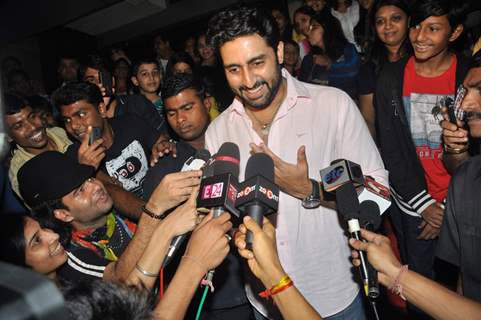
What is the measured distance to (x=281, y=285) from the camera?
1311 millimetres

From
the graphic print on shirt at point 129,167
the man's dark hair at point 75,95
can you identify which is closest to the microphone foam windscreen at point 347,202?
the graphic print on shirt at point 129,167

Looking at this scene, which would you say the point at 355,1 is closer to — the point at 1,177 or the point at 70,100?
the point at 70,100

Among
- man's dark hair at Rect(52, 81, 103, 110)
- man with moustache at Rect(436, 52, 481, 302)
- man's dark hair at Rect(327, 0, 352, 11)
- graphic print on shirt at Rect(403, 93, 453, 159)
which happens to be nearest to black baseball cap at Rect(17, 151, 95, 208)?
man's dark hair at Rect(52, 81, 103, 110)

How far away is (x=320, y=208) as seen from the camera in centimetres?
197

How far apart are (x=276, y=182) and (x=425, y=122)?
1.36 m

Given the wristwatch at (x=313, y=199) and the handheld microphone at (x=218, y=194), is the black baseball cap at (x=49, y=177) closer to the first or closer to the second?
the handheld microphone at (x=218, y=194)

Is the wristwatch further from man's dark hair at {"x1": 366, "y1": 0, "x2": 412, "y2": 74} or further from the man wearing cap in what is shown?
man's dark hair at {"x1": 366, "y1": 0, "x2": 412, "y2": 74}

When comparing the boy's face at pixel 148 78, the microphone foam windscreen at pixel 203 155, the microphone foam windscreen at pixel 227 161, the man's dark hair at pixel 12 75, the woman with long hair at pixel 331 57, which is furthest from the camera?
the man's dark hair at pixel 12 75

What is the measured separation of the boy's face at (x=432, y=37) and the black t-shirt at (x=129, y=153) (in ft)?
6.78

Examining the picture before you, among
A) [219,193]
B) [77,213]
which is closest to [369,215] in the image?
[219,193]

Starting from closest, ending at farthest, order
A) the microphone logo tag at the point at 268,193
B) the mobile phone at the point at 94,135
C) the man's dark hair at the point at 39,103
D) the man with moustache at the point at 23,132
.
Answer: the microphone logo tag at the point at 268,193, the mobile phone at the point at 94,135, the man with moustache at the point at 23,132, the man's dark hair at the point at 39,103

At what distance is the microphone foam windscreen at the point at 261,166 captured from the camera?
1587 mm

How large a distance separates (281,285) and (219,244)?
27 centimetres

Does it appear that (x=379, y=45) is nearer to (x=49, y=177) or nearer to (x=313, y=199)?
(x=313, y=199)
